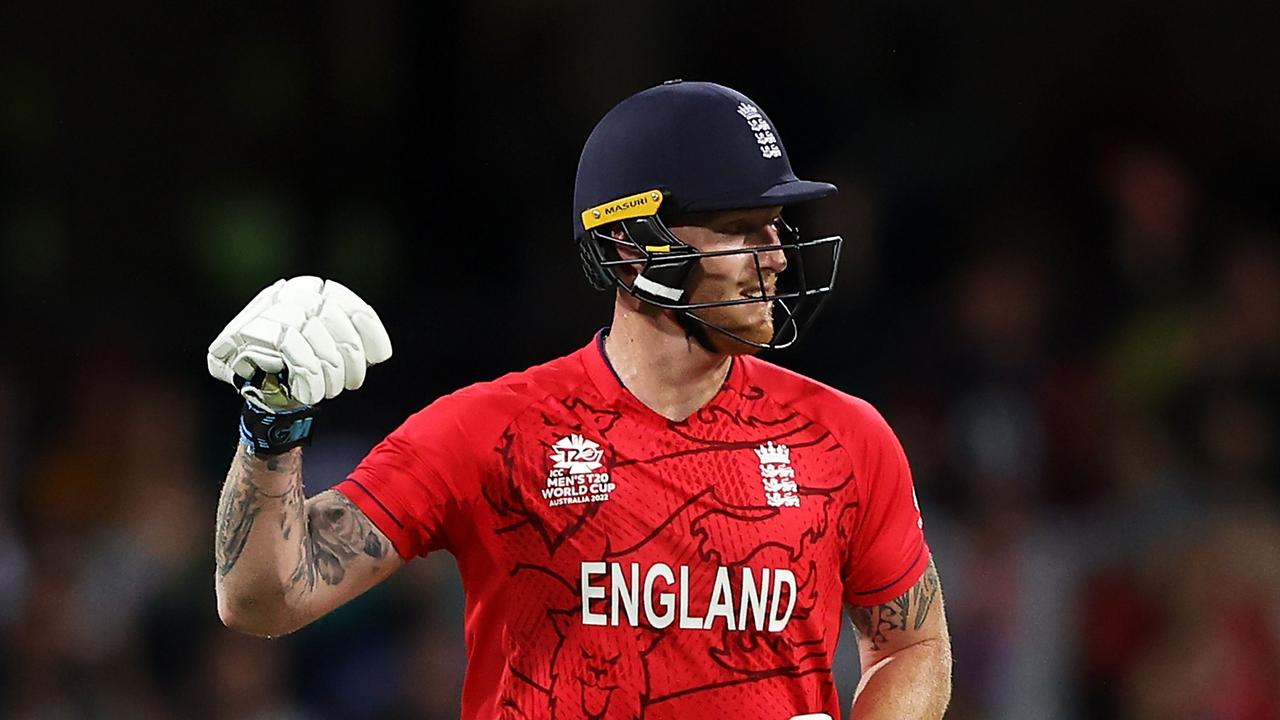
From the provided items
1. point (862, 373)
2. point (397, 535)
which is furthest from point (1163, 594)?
point (397, 535)

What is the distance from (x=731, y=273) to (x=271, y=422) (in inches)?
38.4

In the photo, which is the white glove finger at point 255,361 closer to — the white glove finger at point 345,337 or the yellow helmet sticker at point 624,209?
the white glove finger at point 345,337

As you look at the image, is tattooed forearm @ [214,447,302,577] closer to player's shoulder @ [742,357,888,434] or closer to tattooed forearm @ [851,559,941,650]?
player's shoulder @ [742,357,888,434]

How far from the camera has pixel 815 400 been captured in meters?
3.54

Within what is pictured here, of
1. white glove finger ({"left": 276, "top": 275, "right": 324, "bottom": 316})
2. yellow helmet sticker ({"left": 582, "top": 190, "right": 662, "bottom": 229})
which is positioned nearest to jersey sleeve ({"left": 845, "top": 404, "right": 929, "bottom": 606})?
yellow helmet sticker ({"left": 582, "top": 190, "right": 662, "bottom": 229})

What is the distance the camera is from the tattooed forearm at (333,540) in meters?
3.14

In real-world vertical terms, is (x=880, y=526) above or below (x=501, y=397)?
below

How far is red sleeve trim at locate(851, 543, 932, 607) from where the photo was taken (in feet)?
11.5

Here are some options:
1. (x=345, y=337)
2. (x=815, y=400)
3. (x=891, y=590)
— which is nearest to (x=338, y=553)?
(x=345, y=337)

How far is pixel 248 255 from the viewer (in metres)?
7.92

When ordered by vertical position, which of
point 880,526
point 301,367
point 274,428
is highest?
point 301,367

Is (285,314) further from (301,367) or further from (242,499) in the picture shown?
(242,499)

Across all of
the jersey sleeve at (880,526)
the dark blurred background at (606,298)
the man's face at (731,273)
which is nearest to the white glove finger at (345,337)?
the man's face at (731,273)

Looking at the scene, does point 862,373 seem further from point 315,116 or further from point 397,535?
point 397,535
